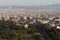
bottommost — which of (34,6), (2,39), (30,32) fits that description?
(34,6)

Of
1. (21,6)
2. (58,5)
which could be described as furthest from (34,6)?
(58,5)

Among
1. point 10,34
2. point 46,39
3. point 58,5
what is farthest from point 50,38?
point 58,5

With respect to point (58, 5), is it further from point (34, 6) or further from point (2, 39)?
point (2, 39)

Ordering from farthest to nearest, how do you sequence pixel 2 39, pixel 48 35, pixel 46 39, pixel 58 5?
pixel 58 5 → pixel 48 35 → pixel 46 39 → pixel 2 39

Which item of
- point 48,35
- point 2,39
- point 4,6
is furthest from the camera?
point 4,6

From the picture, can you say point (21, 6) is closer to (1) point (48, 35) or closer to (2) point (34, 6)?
(2) point (34, 6)

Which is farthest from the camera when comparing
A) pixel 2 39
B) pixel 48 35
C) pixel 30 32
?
pixel 30 32

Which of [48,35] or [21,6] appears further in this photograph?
[21,6]

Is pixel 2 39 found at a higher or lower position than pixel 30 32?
higher

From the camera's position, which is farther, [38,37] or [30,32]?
[30,32]
